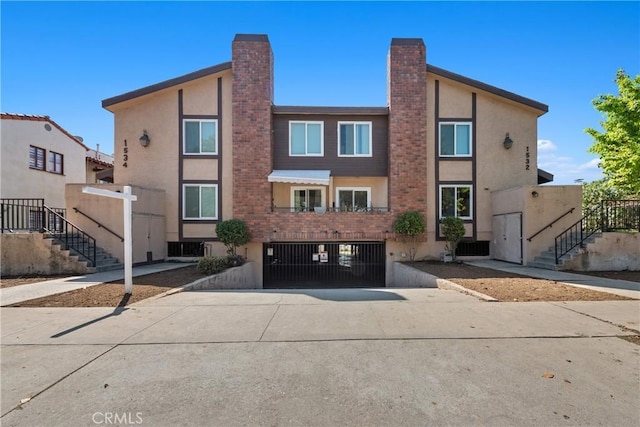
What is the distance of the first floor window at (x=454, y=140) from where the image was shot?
1697 centimetres

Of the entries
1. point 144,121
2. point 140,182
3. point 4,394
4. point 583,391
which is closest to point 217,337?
point 4,394

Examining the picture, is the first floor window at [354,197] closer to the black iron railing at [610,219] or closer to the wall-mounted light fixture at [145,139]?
the black iron railing at [610,219]

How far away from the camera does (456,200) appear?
16.9 metres

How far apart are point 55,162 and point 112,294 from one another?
18.1 metres

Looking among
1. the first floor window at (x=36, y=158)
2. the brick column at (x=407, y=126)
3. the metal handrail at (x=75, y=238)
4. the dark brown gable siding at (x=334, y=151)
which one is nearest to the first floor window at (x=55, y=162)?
the first floor window at (x=36, y=158)

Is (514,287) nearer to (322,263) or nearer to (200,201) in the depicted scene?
(322,263)

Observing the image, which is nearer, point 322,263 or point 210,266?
point 210,266

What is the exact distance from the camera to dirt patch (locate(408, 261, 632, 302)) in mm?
7855

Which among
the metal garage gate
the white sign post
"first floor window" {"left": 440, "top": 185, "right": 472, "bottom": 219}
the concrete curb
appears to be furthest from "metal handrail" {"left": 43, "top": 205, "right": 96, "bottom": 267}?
"first floor window" {"left": 440, "top": 185, "right": 472, "bottom": 219}

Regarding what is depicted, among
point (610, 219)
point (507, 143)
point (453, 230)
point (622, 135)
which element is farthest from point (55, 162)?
point (622, 135)

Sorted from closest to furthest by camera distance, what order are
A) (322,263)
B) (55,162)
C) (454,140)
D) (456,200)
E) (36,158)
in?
(322,263) → (456,200) → (454,140) → (36,158) → (55,162)

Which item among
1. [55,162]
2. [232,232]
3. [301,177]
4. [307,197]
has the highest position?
[55,162]

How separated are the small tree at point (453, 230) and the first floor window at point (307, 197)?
624 cm
